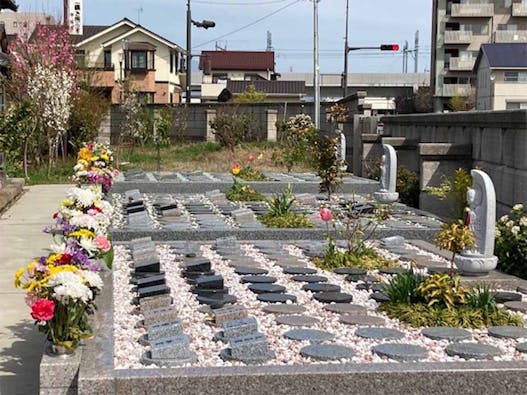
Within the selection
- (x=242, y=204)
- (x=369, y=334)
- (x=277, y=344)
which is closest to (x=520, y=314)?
(x=369, y=334)

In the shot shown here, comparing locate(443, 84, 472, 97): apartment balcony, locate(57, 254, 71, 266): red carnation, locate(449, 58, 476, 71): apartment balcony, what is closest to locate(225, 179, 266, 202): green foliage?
locate(57, 254, 71, 266): red carnation

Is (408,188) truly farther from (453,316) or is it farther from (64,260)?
(64,260)

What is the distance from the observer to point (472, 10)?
64375 mm

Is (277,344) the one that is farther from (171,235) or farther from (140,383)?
(171,235)

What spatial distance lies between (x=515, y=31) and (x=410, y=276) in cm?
6296

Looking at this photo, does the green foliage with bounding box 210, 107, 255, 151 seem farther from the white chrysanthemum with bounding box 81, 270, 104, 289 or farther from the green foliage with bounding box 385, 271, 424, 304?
the white chrysanthemum with bounding box 81, 270, 104, 289

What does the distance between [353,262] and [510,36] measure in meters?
60.9

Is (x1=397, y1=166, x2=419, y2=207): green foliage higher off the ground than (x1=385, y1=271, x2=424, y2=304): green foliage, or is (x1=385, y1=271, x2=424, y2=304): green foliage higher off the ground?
(x1=397, y1=166, x2=419, y2=207): green foliage

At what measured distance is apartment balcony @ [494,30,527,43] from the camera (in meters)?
64.2

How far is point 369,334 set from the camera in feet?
18.5

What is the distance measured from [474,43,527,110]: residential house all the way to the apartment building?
16.9ft

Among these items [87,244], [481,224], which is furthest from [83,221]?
[481,224]

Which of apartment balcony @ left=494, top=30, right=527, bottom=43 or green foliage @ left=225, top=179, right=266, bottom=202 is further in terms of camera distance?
apartment balcony @ left=494, top=30, right=527, bottom=43

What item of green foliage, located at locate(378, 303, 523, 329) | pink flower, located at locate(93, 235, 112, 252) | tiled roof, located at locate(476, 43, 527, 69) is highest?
tiled roof, located at locate(476, 43, 527, 69)
